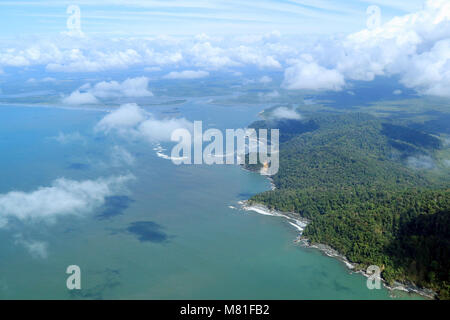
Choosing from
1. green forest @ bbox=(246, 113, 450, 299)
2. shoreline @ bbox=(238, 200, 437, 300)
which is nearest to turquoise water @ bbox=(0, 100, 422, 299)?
shoreline @ bbox=(238, 200, 437, 300)

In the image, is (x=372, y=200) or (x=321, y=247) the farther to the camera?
Answer: (x=372, y=200)

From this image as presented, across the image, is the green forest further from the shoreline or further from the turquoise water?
the turquoise water

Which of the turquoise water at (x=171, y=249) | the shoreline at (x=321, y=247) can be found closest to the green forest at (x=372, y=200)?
the shoreline at (x=321, y=247)

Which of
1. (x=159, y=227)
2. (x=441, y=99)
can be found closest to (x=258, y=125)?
(x=159, y=227)

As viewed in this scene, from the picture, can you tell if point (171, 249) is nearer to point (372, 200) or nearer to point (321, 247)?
point (321, 247)

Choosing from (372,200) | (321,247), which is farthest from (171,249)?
(372,200)

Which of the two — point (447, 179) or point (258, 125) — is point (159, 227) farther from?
point (258, 125)

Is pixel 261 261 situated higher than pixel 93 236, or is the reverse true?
pixel 93 236
